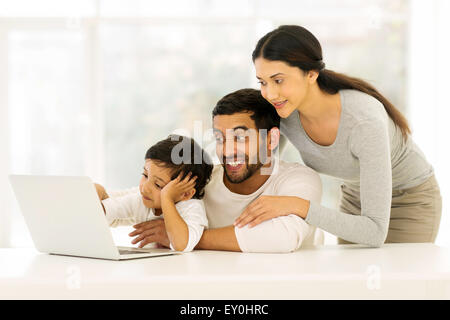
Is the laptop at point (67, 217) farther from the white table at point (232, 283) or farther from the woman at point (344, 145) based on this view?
the woman at point (344, 145)

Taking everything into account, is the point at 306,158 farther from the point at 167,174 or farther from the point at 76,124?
the point at 76,124

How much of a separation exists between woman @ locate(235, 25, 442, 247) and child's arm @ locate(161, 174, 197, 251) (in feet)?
0.48

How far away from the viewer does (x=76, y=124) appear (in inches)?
169

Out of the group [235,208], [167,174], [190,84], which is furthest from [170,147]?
[190,84]

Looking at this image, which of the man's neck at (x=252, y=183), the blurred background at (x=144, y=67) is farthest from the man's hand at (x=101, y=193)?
→ the blurred background at (x=144, y=67)

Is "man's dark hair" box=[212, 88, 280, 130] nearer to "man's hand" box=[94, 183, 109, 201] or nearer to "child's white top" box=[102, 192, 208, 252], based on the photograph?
"child's white top" box=[102, 192, 208, 252]

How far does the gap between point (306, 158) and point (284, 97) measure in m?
0.29

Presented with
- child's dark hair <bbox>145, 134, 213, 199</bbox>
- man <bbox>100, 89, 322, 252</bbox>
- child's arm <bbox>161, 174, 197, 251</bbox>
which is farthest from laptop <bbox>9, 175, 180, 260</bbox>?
child's dark hair <bbox>145, 134, 213, 199</bbox>

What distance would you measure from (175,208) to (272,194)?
0.28 metres

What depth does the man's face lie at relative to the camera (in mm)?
1414

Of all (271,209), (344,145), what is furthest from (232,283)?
(344,145)

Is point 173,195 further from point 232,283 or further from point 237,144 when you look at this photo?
point 232,283

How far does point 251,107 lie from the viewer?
1.45 metres

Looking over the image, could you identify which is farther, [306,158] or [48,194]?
[306,158]
